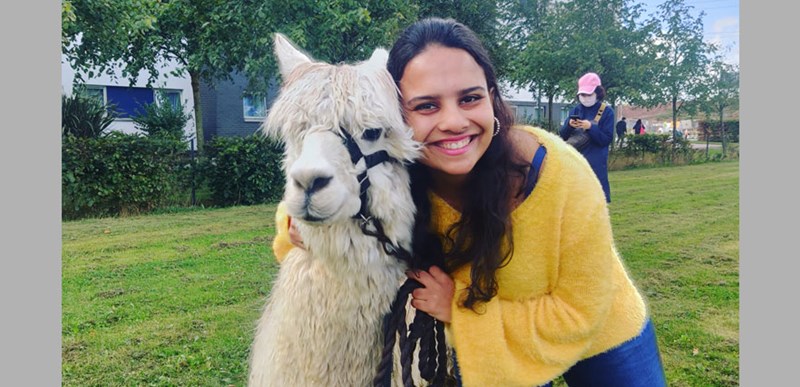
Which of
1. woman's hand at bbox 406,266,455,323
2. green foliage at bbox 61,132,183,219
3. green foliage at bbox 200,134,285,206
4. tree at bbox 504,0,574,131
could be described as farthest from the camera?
tree at bbox 504,0,574,131

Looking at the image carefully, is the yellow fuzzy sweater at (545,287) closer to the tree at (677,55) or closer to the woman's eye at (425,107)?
the woman's eye at (425,107)

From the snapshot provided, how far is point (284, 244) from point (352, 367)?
0.51 meters

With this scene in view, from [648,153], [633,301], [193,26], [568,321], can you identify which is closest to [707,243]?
[633,301]

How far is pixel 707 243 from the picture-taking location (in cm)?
678

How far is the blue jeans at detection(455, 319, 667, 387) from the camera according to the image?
195cm

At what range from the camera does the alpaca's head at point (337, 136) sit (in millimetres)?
1337

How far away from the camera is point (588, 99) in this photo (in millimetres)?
6152

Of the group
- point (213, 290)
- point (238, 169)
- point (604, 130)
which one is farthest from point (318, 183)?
point (238, 169)

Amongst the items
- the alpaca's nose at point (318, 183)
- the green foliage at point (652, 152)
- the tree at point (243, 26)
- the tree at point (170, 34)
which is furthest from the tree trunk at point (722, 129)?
the alpaca's nose at point (318, 183)

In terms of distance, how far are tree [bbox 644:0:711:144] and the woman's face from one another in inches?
588

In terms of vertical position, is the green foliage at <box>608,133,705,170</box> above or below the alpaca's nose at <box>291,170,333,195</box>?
above

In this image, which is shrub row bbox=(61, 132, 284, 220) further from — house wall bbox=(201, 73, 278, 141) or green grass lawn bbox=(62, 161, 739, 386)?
house wall bbox=(201, 73, 278, 141)

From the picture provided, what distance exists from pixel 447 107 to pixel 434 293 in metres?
0.53

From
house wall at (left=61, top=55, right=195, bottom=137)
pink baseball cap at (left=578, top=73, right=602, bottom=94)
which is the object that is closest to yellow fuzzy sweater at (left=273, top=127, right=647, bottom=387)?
pink baseball cap at (left=578, top=73, right=602, bottom=94)
